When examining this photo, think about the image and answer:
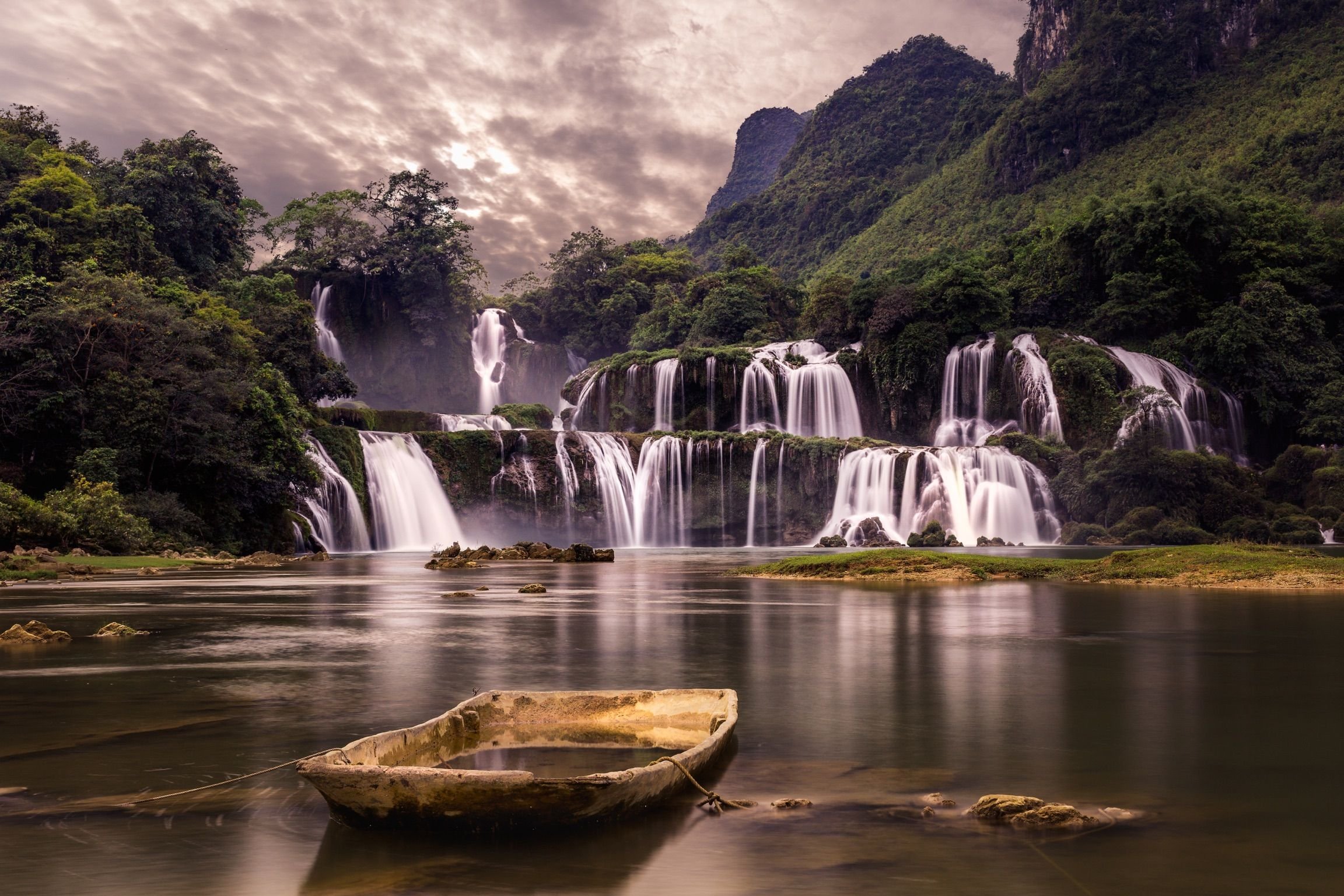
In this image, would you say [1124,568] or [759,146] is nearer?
[1124,568]

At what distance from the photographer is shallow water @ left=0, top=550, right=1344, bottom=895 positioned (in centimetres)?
399

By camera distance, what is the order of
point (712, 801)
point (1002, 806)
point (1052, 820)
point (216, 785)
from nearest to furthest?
point (1052, 820), point (1002, 806), point (712, 801), point (216, 785)

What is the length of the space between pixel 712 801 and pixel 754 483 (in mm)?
41503

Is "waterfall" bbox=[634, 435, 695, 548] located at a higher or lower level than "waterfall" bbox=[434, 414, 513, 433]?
lower

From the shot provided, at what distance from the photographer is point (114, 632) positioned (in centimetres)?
1206

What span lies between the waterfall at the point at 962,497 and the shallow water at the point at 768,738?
26.0 meters

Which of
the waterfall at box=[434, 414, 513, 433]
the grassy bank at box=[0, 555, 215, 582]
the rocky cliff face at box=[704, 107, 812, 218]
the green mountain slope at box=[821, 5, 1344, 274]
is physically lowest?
the grassy bank at box=[0, 555, 215, 582]

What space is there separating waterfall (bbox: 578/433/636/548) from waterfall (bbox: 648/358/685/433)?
8205 millimetres

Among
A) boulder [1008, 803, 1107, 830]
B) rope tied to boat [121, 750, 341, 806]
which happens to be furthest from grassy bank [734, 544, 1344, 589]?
rope tied to boat [121, 750, 341, 806]

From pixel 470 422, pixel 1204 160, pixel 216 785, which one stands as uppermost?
pixel 1204 160

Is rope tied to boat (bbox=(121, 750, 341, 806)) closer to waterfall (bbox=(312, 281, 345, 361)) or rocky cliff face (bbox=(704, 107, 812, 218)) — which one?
waterfall (bbox=(312, 281, 345, 361))

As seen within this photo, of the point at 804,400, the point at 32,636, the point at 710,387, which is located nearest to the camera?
the point at 32,636

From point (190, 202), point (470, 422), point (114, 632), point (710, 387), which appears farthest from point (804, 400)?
point (114, 632)

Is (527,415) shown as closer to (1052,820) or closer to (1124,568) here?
(1124,568)
